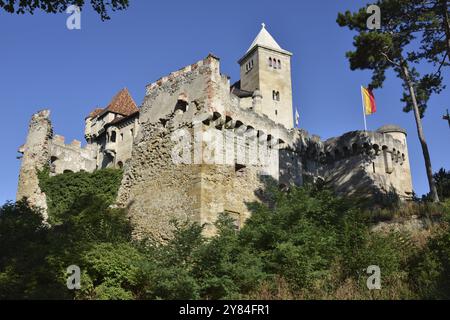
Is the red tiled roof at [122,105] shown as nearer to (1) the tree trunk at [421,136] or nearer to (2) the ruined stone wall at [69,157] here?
(2) the ruined stone wall at [69,157]

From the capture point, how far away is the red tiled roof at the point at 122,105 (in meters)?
41.0

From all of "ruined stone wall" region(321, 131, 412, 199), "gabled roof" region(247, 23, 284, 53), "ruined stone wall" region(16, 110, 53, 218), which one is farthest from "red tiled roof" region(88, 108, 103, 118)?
"ruined stone wall" region(321, 131, 412, 199)

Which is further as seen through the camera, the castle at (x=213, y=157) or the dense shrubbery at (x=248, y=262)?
the castle at (x=213, y=157)

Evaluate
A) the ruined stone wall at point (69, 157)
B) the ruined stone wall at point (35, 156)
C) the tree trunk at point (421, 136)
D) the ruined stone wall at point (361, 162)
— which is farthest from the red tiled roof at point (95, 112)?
the tree trunk at point (421, 136)

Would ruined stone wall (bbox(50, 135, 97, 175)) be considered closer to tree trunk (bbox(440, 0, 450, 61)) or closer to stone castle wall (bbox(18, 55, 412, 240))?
stone castle wall (bbox(18, 55, 412, 240))

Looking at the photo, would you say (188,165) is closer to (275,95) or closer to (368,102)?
(368,102)

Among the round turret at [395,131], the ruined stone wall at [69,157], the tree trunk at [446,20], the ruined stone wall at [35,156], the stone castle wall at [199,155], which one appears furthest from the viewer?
the ruined stone wall at [69,157]

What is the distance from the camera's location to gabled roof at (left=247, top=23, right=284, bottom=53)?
48219mm

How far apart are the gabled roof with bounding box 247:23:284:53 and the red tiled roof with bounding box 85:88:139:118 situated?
14.4m

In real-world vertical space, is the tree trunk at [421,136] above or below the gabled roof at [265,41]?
below

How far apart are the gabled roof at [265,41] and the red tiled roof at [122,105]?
1439 cm

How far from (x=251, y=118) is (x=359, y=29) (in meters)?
6.93

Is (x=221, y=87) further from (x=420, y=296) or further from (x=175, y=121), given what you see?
(x=420, y=296)

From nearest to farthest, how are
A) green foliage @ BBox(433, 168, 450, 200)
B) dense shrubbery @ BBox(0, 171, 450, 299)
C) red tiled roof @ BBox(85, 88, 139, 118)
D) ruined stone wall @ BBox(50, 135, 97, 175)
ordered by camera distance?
dense shrubbery @ BBox(0, 171, 450, 299) < green foliage @ BBox(433, 168, 450, 200) < ruined stone wall @ BBox(50, 135, 97, 175) < red tiled roof @ BBox(85, 88, 139, 118)
